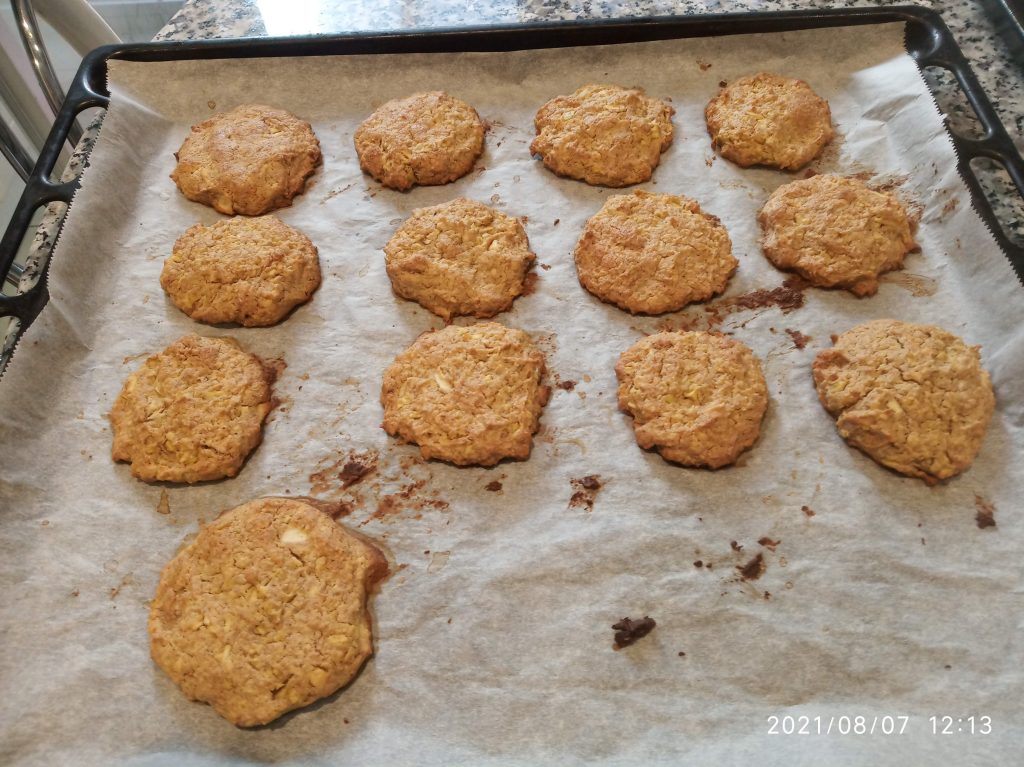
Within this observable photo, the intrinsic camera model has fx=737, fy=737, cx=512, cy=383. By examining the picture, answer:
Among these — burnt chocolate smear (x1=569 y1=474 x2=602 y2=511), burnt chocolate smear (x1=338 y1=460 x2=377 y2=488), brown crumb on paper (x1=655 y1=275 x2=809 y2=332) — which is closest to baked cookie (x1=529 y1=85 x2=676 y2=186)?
brown crumb on paper (x1=655 y1=275 x2=809 y2=332)

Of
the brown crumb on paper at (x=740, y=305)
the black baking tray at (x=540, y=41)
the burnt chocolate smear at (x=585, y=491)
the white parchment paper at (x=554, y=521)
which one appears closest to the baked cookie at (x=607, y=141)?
the white parchment paper at (x=554, y=521)

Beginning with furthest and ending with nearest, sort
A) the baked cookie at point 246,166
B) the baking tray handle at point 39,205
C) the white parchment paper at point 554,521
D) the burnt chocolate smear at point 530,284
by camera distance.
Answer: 1. the baked cookie at point 246,166
2. the burnt chocolate smear at point 530,284
3. the baking tray handle at point 39,205
4. the white parchment paper at point 554,521

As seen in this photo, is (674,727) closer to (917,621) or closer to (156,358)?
(917,621)

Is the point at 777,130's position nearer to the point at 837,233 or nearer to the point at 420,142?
the point at 837,233

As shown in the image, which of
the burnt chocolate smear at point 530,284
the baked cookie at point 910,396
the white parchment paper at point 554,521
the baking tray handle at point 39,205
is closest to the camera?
the white parchment paper at point 554,521

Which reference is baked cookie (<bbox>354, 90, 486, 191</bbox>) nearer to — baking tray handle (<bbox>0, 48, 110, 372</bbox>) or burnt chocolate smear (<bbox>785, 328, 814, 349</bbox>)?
baking tray handle (<bbox>0, 48, 110, 372</bbox>)

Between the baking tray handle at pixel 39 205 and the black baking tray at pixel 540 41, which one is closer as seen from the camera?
the baking tray handle at pixel 39 205

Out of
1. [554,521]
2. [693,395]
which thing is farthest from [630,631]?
[693,395]

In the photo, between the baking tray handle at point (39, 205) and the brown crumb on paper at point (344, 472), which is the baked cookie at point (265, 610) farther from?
the baking tray handle at point (39, 205)
